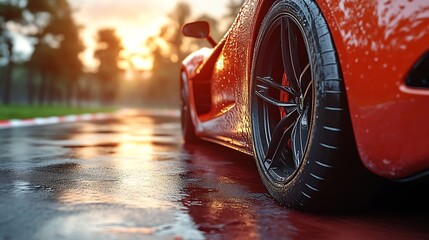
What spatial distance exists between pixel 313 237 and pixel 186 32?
2.81 metres

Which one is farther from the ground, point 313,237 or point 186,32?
point 186,32

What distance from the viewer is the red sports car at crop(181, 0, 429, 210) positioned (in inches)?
62.2

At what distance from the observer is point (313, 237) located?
5.74 ft

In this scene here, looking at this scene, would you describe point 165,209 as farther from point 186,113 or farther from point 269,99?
point 186,113

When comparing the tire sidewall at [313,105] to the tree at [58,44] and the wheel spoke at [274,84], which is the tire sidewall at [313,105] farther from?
the tree at [58,44]

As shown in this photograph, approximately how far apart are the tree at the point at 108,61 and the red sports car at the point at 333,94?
6414 centimetres

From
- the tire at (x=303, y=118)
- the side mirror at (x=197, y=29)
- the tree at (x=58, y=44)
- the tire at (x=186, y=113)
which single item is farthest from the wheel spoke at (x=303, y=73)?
the tree at (x=58, y=44)

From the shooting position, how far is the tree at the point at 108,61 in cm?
6581

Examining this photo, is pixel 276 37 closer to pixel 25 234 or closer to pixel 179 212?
pixel 179 212

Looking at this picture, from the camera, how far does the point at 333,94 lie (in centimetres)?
186

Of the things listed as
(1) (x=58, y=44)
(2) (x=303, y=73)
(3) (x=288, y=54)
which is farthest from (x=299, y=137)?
(1) (x=58, y=44)

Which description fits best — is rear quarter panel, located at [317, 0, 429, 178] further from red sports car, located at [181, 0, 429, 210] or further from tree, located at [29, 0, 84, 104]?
tree, located at [29, 0, 84, 104]

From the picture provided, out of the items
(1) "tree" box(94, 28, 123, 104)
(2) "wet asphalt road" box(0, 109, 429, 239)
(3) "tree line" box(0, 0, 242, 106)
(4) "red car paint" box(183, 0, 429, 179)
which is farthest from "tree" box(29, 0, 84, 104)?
(4) "red car paint" box(183, 0, 429, 179)

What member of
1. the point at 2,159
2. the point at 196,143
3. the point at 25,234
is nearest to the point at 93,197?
the point at 25,234
